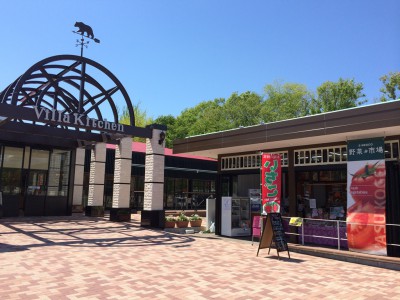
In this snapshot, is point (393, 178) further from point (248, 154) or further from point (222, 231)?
point (222, 231)

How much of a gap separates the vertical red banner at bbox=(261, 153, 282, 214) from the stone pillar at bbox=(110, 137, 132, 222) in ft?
28.1

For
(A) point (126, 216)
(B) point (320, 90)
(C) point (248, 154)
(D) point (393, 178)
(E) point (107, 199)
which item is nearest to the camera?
(D) point (393, 178)

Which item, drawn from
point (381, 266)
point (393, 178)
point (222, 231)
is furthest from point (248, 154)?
point (381, 266)

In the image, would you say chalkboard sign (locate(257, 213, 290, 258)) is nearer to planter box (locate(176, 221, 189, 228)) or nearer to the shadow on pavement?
the shadow on pavement

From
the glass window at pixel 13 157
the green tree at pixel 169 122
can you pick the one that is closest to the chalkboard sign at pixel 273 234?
the glass window at pixel 13 157

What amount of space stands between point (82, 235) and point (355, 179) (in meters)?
9.32

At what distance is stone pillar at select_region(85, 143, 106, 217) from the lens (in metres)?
19.6

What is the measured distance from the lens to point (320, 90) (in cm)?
4025

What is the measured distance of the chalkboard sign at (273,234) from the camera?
9.60 metres

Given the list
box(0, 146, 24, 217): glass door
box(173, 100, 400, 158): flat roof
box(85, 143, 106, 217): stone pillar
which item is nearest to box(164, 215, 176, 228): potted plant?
box(173, 100, 400, 158): flat roof

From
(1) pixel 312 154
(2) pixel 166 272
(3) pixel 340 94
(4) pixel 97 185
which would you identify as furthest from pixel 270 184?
(3) pixel 340 94

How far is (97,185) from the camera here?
20.0 m

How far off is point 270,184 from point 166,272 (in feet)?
16.4

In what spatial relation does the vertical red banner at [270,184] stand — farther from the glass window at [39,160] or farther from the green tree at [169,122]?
the green tree at [169,122]
